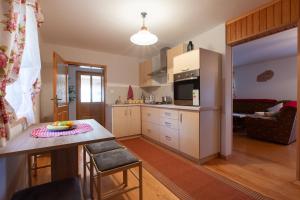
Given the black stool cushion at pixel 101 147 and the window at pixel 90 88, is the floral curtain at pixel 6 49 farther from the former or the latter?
the window at pixel 90 88

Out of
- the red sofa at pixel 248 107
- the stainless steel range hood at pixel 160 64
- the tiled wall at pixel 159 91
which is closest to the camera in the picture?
the stainless steel range hood at pixel 160 64

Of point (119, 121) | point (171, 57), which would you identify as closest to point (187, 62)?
point (171, 57)

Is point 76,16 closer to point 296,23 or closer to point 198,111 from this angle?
point 198,111

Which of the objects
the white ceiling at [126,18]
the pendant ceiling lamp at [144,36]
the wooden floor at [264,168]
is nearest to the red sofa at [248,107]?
the wooden floor at [264,168]

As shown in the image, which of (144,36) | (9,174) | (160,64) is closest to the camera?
(9,174)

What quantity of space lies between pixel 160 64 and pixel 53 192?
3.22 meters

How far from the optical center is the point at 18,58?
101 cm

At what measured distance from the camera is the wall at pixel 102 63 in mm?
3369

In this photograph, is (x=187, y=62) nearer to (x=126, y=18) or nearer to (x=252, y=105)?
(x=126, y=18)

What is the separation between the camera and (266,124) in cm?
339

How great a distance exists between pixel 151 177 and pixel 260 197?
3.98ft

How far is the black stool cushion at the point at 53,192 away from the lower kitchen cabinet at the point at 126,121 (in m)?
2.61

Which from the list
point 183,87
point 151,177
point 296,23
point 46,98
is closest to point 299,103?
point 296,23

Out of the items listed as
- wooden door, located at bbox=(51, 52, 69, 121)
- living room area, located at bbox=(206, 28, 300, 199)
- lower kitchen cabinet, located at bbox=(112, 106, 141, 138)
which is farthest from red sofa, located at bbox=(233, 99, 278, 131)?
wooden door, located at bbox=(51, 52, 69, 121)
